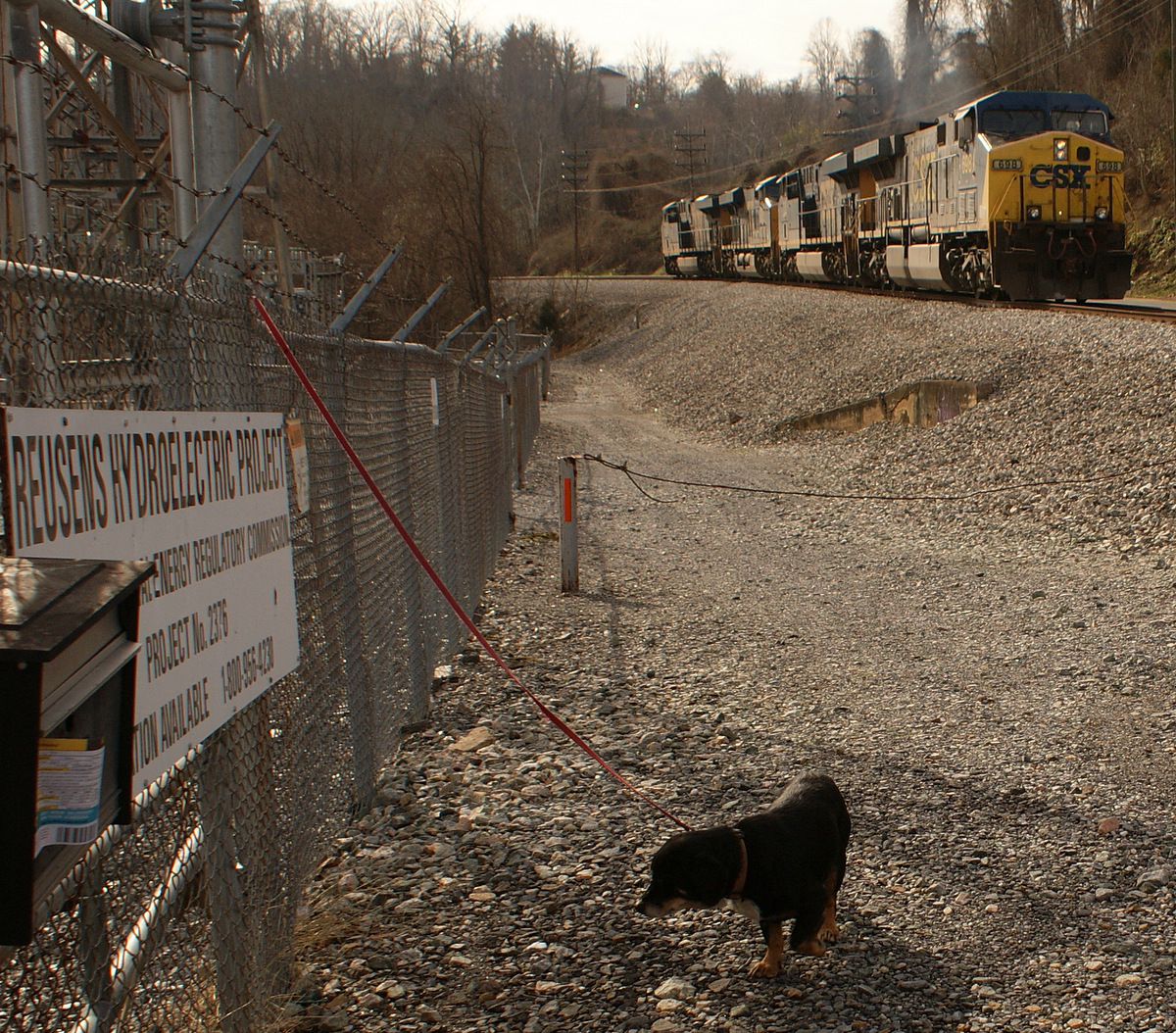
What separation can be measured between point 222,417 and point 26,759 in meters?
1.47

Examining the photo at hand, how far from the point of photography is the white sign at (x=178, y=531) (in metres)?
1.77

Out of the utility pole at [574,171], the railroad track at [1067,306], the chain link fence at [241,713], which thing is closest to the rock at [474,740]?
the chain link fence at [241,713]

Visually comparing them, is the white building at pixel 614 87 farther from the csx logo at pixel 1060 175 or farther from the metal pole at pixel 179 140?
the metal pole at pixel 179 140

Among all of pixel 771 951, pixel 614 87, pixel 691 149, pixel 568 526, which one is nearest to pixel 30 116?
pixel 568 526

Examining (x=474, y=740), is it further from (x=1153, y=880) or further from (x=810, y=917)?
(x=1153, y=880)

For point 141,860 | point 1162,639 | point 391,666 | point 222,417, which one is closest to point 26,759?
point 141,860

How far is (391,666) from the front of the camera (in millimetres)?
5352

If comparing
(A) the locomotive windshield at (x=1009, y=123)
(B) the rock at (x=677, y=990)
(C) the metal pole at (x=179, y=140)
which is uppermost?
(A) the locomotive windshield at (x=1009, y=123)

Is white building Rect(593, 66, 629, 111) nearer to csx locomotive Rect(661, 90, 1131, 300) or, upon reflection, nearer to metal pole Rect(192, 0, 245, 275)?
csx locomotive Rect(661, 90, 1131, 300)

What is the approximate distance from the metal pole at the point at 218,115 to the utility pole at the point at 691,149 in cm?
9292

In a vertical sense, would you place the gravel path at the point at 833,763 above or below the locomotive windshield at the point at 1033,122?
below

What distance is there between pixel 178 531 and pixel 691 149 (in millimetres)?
98615

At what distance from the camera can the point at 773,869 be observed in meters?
3.23

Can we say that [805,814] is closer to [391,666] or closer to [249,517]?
[249,517]
